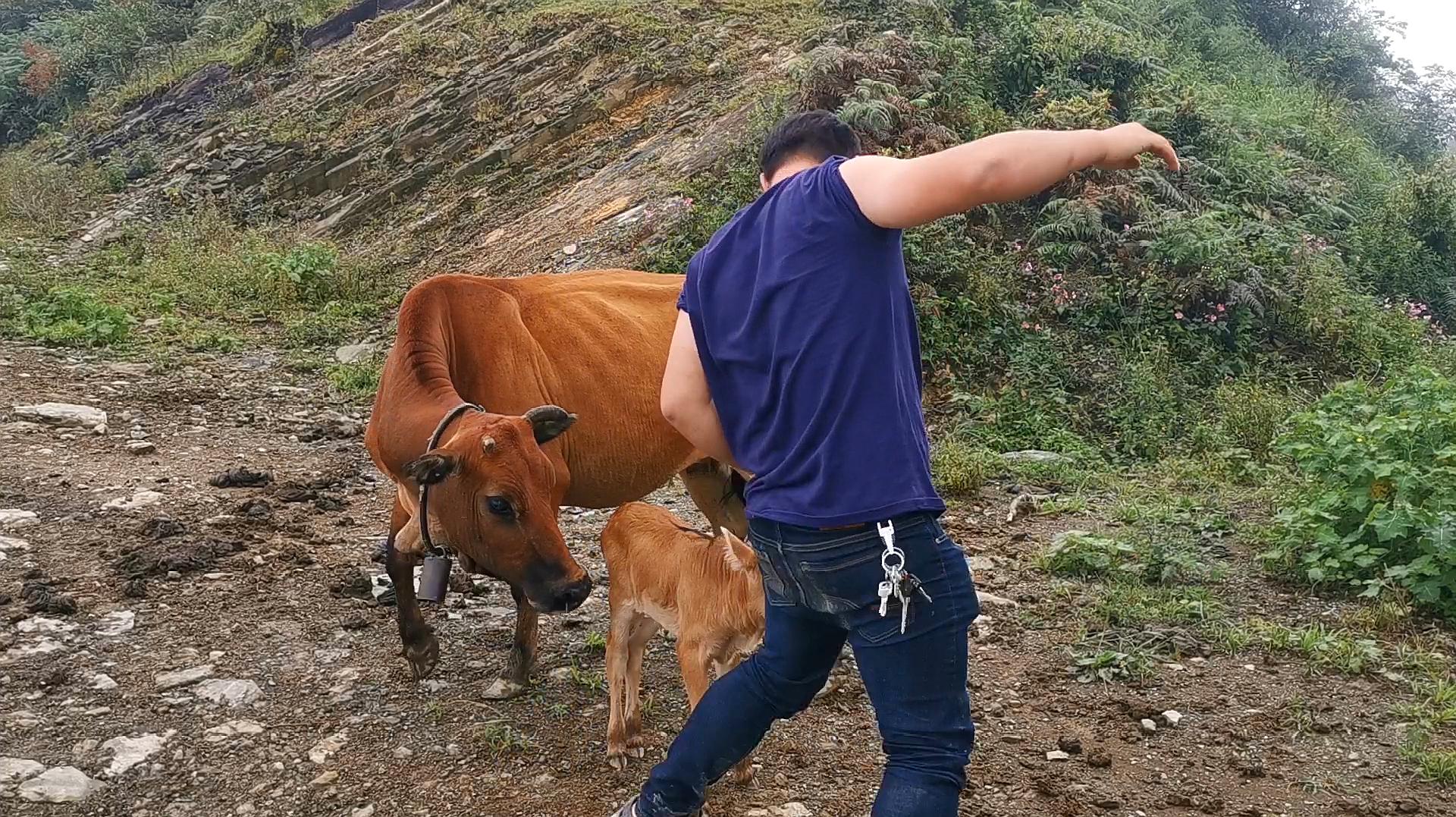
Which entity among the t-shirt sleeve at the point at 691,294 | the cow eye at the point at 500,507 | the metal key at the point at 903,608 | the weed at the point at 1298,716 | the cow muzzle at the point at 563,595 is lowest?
the weed at the point at 1298,716

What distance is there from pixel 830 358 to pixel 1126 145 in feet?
2.59

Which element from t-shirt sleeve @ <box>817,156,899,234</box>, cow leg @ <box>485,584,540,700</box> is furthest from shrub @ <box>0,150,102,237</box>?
t-shirt sleeve @ <box>817,156,899,234</box>

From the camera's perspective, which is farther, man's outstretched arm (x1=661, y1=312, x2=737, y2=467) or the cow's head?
the cow's head

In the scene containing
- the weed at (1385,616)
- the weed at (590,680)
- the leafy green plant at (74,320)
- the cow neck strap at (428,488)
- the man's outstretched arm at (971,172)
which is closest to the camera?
the man's outstretched arm at (971,172)

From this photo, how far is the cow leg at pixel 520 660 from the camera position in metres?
4.54

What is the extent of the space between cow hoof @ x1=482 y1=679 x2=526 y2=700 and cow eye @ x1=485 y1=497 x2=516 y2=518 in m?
1.04

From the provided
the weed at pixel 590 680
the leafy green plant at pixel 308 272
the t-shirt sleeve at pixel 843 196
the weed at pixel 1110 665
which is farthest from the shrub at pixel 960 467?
the leafy green plant at pixel 308 272

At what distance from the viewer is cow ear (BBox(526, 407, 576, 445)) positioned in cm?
399

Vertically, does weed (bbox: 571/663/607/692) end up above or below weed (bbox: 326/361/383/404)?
above

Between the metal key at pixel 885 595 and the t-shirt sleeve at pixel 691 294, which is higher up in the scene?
the t-shirt sleeve at pixel 691 294

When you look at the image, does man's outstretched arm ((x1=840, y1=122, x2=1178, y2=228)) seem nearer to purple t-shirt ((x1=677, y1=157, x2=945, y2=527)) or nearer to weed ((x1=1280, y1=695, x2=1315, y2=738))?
purple t-shirt ((x1=677, y1=157, x2=945, y2=527))

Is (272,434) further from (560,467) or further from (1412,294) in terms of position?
(1412,294)

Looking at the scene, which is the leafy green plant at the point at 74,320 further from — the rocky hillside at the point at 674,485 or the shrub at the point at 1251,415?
the shrub at the point at 1251,415

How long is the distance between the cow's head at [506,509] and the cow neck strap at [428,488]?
28 millimetres
